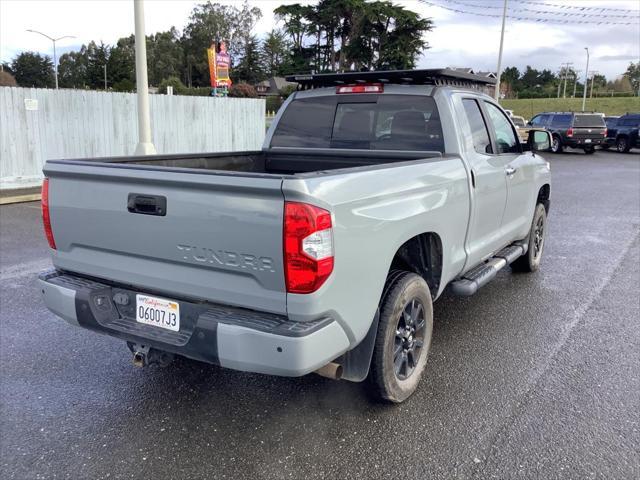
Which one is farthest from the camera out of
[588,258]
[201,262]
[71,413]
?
[588,258]

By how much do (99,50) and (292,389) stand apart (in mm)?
112973

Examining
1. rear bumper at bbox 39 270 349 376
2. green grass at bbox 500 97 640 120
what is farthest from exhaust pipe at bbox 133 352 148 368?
green grass at bbox 500 97 640 120

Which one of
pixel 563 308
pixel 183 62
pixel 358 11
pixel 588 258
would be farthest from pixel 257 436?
pixel 183 62

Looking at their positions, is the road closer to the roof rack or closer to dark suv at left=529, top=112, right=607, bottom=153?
the roof rack

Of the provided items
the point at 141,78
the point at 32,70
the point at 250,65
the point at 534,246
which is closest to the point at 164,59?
the point at 250,65

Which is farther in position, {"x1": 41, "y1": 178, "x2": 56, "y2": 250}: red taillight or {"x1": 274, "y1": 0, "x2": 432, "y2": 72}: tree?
{"x1": 274, "y1": 0, "x2": 432, "y2": 72}: tree

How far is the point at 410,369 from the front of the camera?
12.2ft

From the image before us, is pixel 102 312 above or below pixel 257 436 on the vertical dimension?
above

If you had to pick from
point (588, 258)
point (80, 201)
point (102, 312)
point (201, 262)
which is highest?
point (80, 201)

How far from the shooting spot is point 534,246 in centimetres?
657

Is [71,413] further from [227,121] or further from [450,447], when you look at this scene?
[227,121]

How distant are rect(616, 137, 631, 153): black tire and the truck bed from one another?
26.7 m

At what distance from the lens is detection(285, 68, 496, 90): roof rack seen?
14.5 ft

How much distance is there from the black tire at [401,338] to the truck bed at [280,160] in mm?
1062
